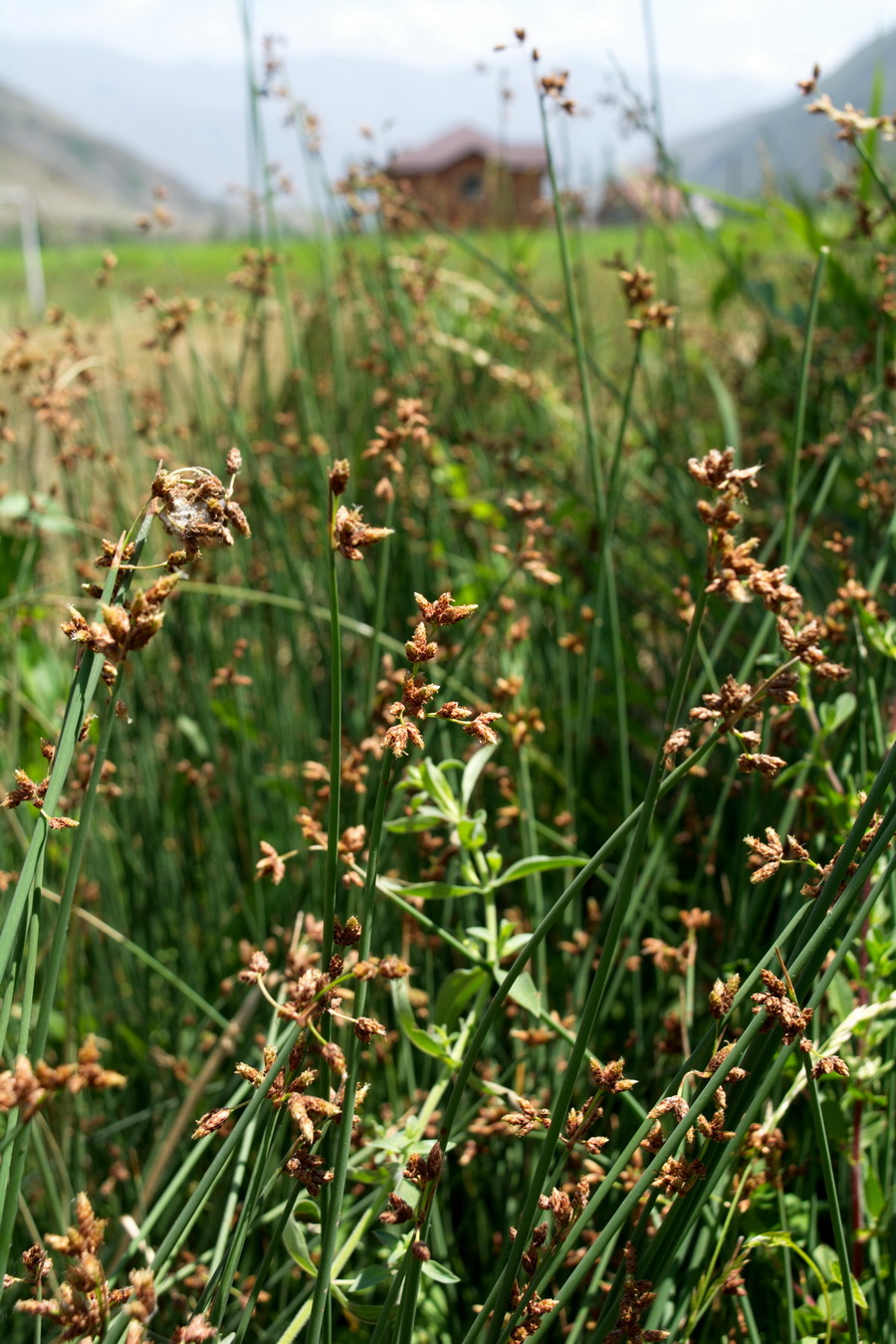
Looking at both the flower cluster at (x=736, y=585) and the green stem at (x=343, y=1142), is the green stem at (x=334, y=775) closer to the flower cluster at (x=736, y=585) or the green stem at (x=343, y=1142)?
the green stem at (x=343, y=1142)

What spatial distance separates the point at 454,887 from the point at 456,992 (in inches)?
2.9

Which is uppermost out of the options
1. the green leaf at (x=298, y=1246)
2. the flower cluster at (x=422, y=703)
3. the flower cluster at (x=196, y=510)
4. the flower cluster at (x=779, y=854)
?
the flower cluster at (x=196, y=510)

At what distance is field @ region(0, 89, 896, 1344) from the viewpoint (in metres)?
0.46

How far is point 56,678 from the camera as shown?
1.54 metres

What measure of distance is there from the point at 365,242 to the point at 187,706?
1022 mm

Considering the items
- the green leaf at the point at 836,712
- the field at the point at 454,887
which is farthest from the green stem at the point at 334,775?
the green leaf at the point at 836,712

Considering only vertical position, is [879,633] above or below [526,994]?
above

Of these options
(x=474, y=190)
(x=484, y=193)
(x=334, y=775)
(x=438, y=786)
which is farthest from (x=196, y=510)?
(x=474, y=190)

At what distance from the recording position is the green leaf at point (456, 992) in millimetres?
647

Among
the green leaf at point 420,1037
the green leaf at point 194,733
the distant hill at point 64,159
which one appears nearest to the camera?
the green leaf at point 420,1037

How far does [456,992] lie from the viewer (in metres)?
0.66

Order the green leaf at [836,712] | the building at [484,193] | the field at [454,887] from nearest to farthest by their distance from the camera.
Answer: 1. the field at [454,887]
2. the green leaf at [836,712]
3. the building at [484,193]

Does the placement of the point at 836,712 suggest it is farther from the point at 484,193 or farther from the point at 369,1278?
the point at 484,193

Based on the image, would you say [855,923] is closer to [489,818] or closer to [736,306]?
[489,818]
